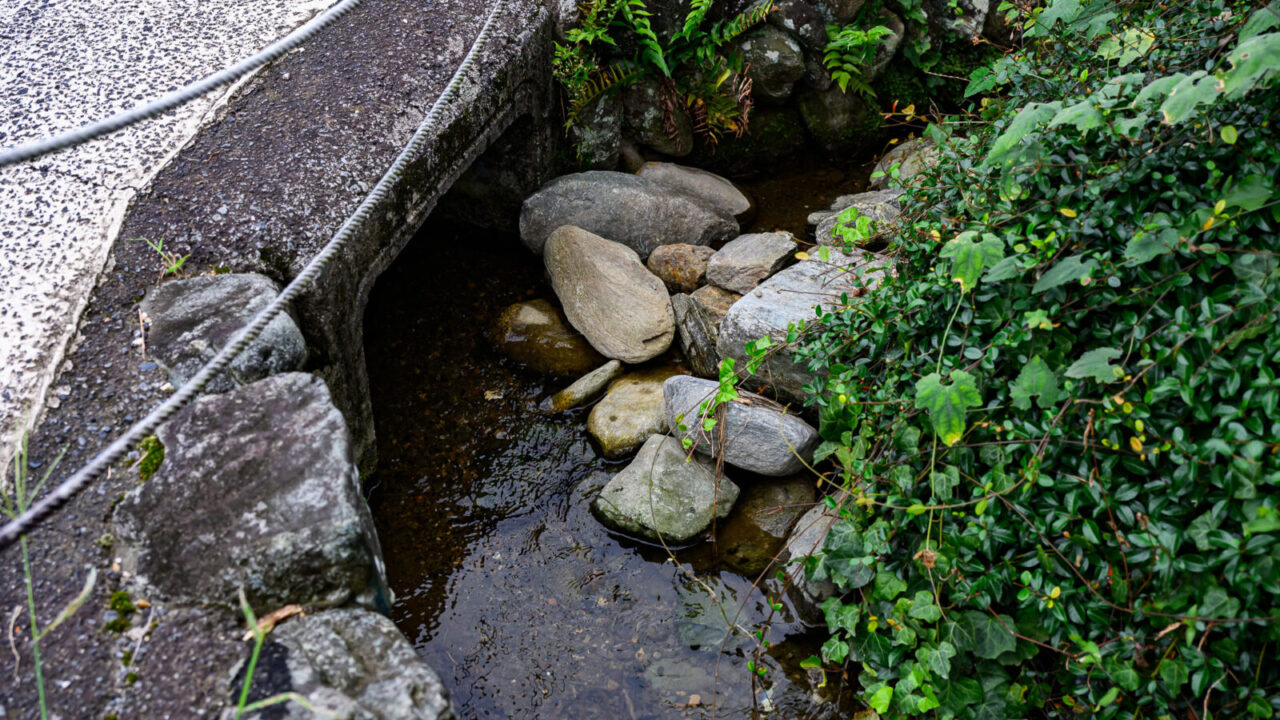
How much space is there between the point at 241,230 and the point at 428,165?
0.85 meters

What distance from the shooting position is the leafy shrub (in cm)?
201

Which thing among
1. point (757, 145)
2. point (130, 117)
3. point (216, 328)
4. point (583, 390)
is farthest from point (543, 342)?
point (130, 117)

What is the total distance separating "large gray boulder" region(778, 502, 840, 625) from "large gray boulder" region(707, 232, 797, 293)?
4.38 feet

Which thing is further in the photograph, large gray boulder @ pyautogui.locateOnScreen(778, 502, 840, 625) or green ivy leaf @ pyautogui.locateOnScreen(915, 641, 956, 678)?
large gray boulder @ pyautogui.locateOnScreen(778, 502, 840, 625)

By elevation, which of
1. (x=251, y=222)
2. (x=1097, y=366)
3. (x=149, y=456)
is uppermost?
(x=251, y=222)

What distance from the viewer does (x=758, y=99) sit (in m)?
4.95

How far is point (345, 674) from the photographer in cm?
179

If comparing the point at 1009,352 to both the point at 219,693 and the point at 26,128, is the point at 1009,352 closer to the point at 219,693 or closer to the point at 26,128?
the point at 219,693

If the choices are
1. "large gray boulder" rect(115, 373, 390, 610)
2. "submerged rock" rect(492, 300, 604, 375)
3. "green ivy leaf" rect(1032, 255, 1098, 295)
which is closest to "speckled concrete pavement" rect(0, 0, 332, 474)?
"large gray boulder" rect(115, 373, 390, 610)

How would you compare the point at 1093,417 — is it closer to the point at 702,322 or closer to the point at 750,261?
the point at 702,322

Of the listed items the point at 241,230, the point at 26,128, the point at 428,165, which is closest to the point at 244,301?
the point at 241,230

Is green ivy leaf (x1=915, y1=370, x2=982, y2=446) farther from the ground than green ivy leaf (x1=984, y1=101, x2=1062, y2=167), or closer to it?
closer to it

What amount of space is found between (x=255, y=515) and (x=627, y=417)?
193cm

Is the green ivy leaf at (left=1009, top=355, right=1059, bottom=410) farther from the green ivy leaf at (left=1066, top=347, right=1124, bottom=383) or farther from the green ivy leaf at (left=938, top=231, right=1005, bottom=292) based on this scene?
the green ivy leaf at (left=938, top=231, right=1005, bottom=292)
